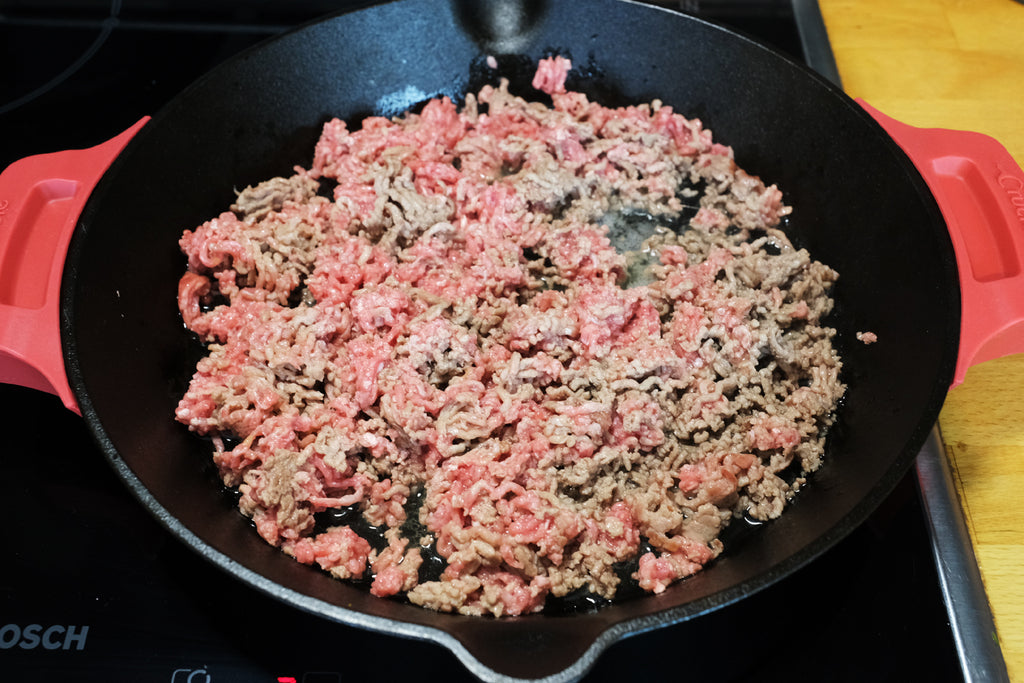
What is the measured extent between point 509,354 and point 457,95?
1.27 metres

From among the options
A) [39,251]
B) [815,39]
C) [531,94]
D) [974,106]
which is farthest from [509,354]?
[974,106]

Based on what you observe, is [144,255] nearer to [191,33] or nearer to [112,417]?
[112,417]

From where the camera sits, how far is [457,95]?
118 inches

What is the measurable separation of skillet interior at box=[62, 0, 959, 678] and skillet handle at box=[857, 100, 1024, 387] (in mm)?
81

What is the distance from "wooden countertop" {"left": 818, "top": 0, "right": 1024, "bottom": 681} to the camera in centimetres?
204

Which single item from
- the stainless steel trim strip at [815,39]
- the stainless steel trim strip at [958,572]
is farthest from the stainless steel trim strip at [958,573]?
the stainless steel trim strip at [815,39]

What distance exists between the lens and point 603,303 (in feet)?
7.53

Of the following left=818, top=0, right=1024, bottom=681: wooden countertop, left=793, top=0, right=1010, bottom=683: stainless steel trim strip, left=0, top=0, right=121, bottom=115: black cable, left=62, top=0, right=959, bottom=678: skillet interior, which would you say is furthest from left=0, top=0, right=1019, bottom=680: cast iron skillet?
left=0, top=0, right=121, bottom=115: black cable

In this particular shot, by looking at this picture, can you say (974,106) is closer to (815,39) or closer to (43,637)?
(815,39)

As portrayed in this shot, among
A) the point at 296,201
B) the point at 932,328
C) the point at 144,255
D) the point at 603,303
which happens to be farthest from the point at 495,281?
the point at 932,328

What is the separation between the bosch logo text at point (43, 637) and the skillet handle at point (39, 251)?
1.87 ft

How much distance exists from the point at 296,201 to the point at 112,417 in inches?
39.8

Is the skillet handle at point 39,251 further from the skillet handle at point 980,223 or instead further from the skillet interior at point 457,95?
the skillet handle at point 980,223

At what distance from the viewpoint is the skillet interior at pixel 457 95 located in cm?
172
